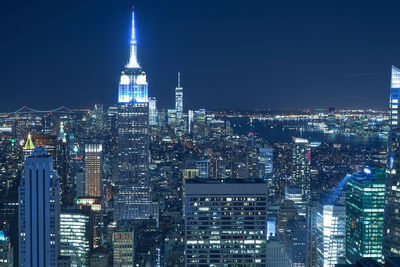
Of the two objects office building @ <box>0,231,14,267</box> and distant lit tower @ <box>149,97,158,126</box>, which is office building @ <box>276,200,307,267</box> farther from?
distant lit tower @ <box>149,97,158,126</box>

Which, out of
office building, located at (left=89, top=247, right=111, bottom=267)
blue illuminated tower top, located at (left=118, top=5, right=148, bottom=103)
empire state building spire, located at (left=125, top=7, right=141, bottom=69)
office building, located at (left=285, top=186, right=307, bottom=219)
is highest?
empire state building spire, located at (left=125, top=7, right=141, bottom=69)

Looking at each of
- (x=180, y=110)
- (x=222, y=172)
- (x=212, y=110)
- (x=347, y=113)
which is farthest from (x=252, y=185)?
(x=180, y=110)

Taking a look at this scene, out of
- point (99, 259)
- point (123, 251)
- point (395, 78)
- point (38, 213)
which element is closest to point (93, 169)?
point (123, 251)

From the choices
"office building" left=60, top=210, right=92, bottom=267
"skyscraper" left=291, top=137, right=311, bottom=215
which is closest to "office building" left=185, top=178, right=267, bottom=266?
"office building" left=60, top=210, right=92, bottom=267

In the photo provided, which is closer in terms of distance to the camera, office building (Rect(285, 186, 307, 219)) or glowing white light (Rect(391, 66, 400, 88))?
glowing white light (Rect(391, 66, 400, 88))

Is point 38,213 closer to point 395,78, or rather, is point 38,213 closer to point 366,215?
point 366,215

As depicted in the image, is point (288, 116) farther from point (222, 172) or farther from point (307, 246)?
point (222, 172)
